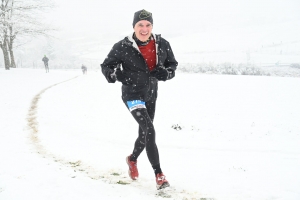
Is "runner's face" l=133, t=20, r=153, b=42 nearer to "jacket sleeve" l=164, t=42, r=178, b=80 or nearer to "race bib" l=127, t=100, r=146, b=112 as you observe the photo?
"jacket sleeve" l=164, t=42, r=178, b=80

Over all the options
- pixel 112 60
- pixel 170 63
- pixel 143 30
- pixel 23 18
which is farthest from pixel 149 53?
pixel 23 18

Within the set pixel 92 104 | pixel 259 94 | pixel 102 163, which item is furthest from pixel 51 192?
pixel 259 94

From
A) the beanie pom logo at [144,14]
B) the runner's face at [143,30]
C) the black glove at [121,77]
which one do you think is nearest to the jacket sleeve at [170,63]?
the runner's face at [143,30]

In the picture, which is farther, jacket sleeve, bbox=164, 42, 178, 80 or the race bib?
jacket sleeve, bbox=164, 42, 178, 80

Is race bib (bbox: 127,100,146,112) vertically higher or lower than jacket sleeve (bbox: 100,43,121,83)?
lower

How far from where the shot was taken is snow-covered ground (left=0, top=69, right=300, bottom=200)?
145 inches

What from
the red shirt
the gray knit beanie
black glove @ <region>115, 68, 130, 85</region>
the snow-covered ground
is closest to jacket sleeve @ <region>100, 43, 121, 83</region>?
black glove @ <region>115, 68, 130, 85</region>

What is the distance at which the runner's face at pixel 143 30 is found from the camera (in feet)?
11.8

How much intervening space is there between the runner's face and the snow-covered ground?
7.37 feet

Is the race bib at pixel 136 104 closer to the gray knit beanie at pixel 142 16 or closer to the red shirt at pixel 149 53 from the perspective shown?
the red shirt at pixel 149 53

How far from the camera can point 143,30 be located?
3.59 metres

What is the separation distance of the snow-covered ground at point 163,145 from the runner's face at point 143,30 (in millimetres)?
2246

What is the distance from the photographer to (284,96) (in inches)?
637

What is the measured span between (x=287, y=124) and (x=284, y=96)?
17.4 ft
